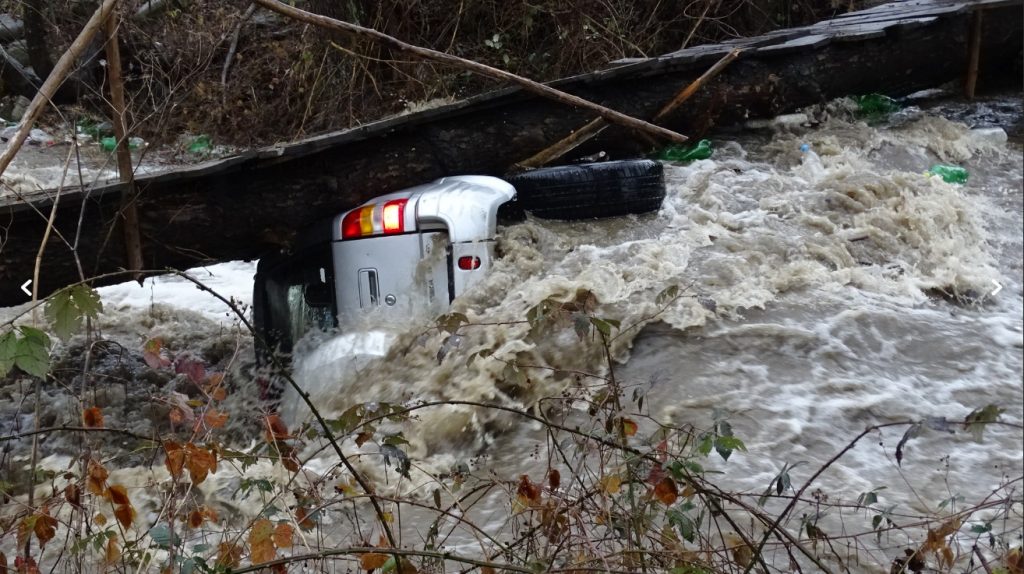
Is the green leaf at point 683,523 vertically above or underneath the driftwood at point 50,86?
underneath

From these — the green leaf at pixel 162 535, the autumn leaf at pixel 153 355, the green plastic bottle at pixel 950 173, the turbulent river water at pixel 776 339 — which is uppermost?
the autumn leaf at pixel 153 355

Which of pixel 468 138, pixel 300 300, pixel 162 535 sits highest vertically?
pixel 468 138

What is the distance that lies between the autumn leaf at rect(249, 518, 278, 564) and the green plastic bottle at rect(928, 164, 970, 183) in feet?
16.7

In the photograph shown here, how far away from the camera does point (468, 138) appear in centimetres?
553

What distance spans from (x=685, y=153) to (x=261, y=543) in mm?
5079

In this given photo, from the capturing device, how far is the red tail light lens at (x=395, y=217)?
4.53 meters

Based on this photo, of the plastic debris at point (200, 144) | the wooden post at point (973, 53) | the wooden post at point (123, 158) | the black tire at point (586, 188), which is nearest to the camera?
the wooden post at point (123, 158)

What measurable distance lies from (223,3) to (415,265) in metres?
8.51

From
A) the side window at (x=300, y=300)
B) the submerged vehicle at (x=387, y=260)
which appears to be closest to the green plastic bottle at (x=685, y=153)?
the submerged vehicle at (x=387, y=260)

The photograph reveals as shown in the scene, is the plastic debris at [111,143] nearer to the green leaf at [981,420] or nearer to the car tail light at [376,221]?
the car tail light at [376,221]

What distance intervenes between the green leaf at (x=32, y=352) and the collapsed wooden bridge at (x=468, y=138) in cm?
193

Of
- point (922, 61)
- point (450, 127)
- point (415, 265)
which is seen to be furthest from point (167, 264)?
point (922, 61)

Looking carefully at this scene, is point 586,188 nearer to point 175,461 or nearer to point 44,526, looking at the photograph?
point 175,461

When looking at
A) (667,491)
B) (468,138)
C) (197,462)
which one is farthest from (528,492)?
(468,138)
